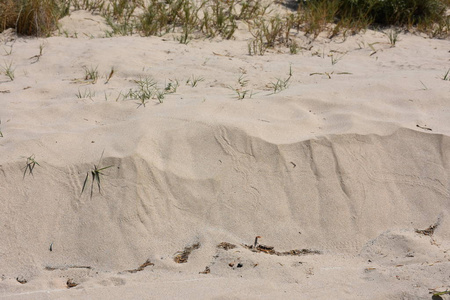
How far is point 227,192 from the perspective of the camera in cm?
260

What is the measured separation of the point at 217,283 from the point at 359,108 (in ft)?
5.69

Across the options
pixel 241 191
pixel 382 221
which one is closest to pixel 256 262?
pixel 241 191

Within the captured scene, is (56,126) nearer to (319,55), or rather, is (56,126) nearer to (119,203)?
(119,203)

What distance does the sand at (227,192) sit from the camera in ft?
7.14

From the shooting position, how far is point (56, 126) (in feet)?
9.78

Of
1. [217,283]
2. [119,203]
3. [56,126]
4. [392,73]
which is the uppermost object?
[392,73]

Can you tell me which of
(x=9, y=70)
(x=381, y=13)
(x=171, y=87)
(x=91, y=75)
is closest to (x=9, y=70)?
(x=9, y=70)

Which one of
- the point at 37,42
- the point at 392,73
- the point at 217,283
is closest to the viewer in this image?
the point at 217,283

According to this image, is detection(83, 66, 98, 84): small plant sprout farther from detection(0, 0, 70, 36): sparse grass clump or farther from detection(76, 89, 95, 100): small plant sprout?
detection(0, 0, 70, 36): sparse grass clump

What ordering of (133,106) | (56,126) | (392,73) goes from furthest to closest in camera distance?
(392,73)
(133,106)
(56,126)

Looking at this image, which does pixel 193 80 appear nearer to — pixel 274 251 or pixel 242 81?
pixel 242 81

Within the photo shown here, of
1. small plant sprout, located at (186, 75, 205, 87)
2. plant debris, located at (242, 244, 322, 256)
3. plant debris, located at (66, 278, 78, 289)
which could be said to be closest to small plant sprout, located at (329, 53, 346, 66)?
small plant sprout, located at (186, 75, 205, 87)

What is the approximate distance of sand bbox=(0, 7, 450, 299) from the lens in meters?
2.18

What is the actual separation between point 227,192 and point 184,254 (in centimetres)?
45
